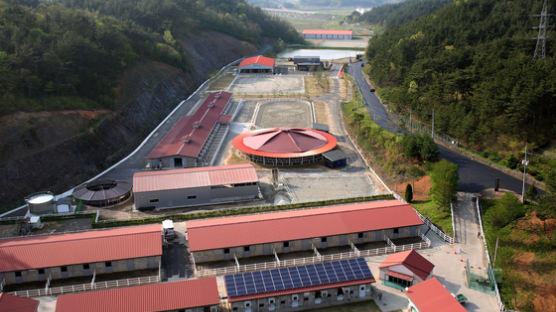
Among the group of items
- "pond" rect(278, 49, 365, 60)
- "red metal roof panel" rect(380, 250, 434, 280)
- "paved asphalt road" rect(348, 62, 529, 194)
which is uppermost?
"pond" rect(278, 49, 365, 60)

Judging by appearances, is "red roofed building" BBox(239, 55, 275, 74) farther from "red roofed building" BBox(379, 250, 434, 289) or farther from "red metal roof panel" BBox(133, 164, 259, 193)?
"red roofed building" BBox(379, 250, 434, 289)

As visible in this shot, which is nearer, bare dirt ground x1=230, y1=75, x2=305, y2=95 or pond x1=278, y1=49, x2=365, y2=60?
bare dirt ground x1=230, y1=75, x2=305, y2=95

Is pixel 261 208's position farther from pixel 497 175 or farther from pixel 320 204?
pixel 497 175

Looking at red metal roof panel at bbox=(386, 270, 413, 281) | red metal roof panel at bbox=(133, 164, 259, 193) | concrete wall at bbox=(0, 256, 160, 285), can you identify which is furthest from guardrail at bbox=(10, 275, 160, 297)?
red metal roof panel at bbox=(386, 270, 413, 281)

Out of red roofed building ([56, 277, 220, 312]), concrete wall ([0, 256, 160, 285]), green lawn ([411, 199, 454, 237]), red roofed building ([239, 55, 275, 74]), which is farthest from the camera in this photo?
red roofed building ([239, 55, 275, 74])

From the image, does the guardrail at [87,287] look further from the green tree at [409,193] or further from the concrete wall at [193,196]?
the green tree at [409,193]

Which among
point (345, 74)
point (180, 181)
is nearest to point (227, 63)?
point (345, 74)

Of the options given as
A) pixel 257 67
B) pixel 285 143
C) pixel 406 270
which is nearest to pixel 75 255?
pixel 406 270

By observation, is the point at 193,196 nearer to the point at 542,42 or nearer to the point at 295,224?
the point at 295,224
